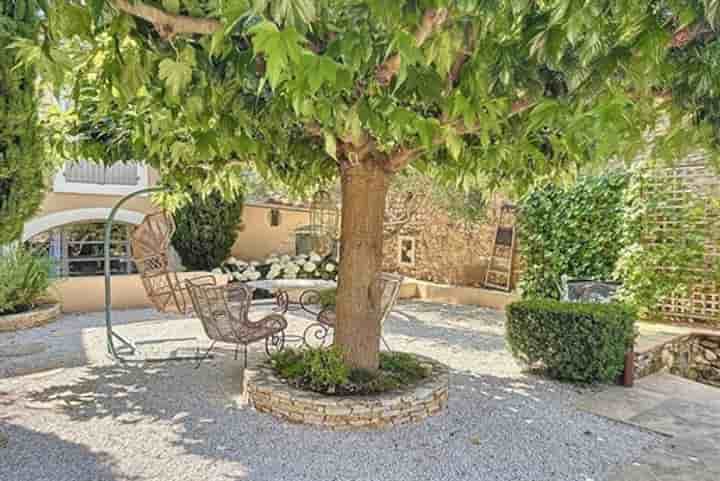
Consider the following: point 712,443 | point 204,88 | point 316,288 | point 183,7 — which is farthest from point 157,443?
point 316,288

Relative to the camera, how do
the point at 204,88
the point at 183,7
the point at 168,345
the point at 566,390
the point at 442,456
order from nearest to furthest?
the point at 183,7 → the point at 204,88 → the point at 442,456 → the point at 566,390 → the point at 168,345

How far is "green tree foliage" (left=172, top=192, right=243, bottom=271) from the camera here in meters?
11.6

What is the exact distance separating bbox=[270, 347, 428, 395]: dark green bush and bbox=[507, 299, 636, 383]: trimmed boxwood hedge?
63.4 inches

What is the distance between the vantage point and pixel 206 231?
11.8 m

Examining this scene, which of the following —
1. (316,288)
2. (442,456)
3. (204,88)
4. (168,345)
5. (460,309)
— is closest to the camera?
(204,88)

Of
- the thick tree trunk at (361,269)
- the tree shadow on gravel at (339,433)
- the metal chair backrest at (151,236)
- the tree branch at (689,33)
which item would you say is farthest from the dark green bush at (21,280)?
the tree branch at (689,33)

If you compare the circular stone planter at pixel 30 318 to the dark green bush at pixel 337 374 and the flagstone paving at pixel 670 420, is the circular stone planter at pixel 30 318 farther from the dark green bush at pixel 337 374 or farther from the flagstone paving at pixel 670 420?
the flagstone paving at pixel 670 420

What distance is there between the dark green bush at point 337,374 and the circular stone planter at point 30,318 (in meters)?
5.77

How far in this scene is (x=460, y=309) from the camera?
11344 millimetres

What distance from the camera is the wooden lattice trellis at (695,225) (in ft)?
25.7

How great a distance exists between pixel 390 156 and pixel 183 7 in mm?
2706

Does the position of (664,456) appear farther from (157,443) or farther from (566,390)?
(157,443)

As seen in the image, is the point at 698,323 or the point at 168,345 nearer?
the point at 168,345

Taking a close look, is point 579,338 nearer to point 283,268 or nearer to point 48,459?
point 48,459
